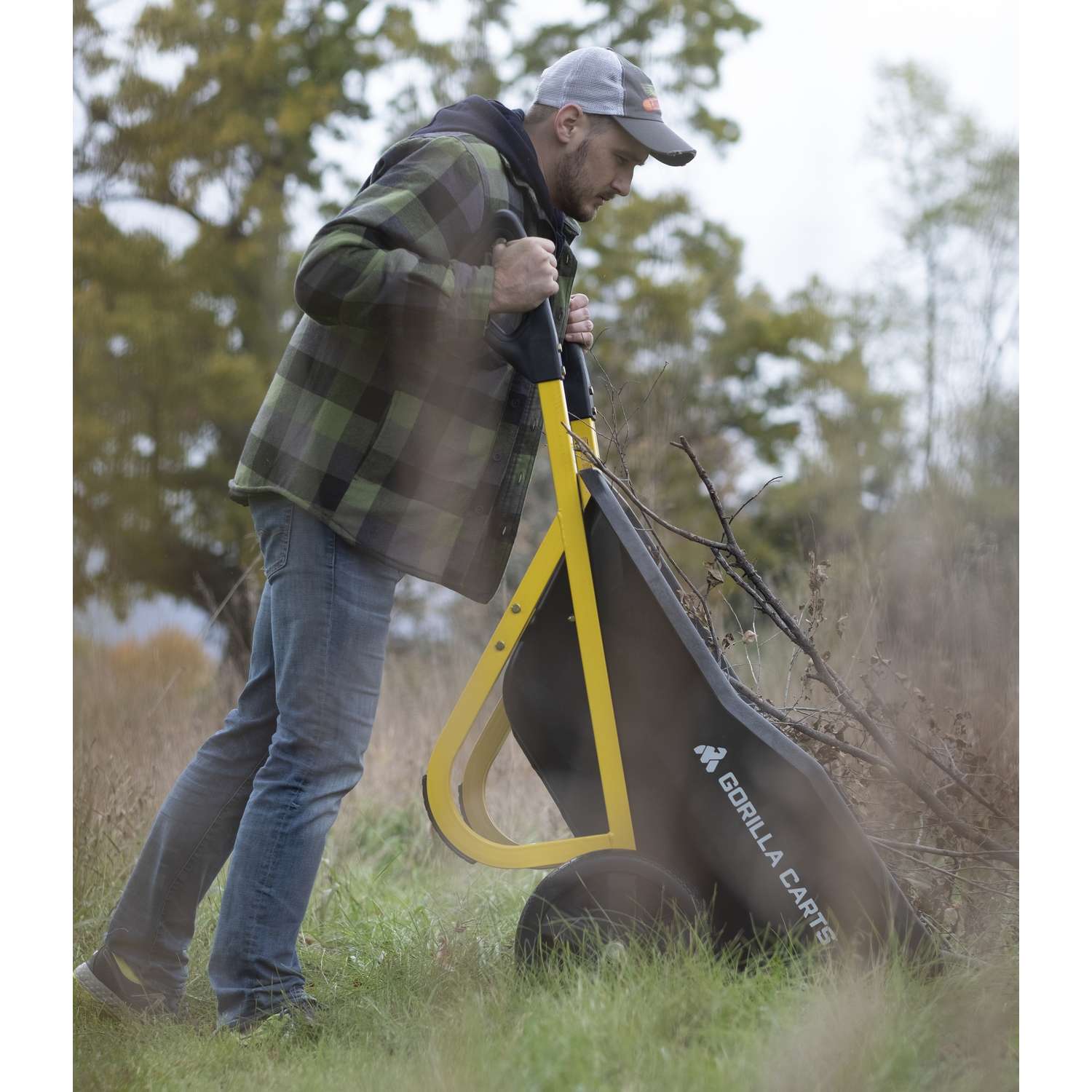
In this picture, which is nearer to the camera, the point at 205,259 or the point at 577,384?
the point at 577,384

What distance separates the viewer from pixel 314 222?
7.25m

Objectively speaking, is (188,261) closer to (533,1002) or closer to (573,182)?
(573,182)

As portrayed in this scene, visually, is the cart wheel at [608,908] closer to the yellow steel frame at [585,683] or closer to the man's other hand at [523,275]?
the yellow steel frame at [585,683]

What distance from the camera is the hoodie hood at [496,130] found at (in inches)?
71.7

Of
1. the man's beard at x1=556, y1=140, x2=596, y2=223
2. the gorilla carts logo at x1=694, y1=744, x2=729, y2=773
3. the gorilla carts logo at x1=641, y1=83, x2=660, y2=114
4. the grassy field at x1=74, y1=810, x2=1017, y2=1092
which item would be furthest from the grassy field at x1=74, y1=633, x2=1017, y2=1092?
the gorilla carts logo at x1=641, y1=83, x2=660, y2=114

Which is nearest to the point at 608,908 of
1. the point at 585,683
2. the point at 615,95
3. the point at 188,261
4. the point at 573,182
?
the point at 585,683

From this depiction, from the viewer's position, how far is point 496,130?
1.83m

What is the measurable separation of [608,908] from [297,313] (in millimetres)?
6446

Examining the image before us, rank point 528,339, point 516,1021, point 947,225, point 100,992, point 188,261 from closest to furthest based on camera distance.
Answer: point 516,1021 < point 528,339 < point 100,992 < point 947,225 < point 188,261

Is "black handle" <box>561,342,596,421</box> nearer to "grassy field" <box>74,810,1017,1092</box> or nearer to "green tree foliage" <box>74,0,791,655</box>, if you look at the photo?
"grassy field" <box>74,810,1017,1092</box>
